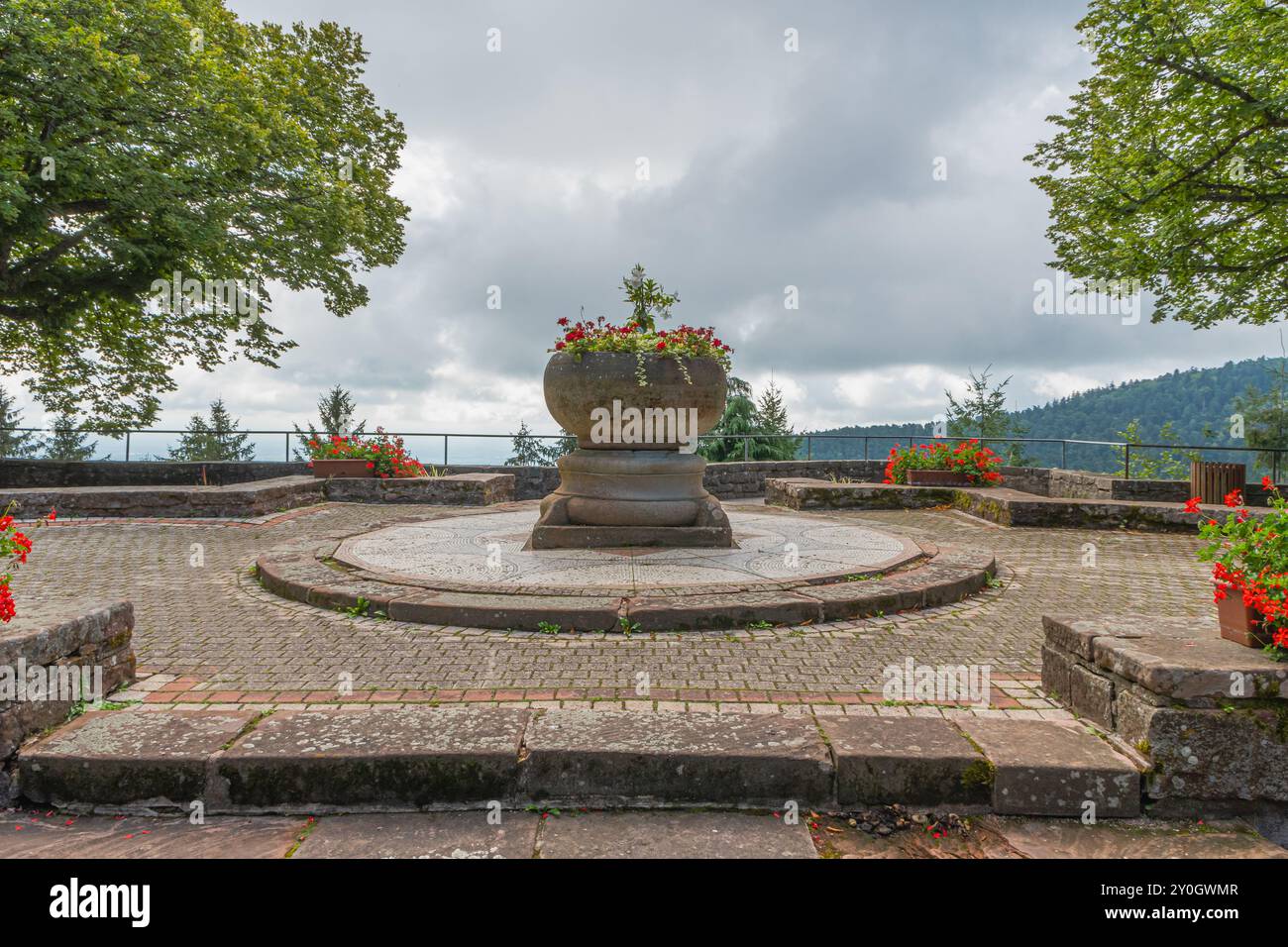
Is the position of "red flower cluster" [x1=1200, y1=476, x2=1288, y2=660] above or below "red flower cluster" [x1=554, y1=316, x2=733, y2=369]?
below

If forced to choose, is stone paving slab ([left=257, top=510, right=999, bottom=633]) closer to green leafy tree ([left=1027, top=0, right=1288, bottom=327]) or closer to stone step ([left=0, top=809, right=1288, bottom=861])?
stone step ([left=0, top=809, right=1288, bottom=861])

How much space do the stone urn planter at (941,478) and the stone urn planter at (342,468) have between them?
33.1ft

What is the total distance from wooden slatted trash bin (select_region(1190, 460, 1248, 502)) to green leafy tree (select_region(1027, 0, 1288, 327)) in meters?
5.40

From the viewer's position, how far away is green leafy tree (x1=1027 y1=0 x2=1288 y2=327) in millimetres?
13164

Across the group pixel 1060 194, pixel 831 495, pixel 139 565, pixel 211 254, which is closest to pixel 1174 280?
pixel 1060 194

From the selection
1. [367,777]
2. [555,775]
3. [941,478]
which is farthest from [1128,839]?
[941,478]

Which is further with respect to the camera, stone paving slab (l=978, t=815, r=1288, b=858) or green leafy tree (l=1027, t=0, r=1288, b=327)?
green leafy tree (l=1027, t=0, r=1288, b=327)

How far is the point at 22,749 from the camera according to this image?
2.70 m

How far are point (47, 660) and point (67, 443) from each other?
1992 cm

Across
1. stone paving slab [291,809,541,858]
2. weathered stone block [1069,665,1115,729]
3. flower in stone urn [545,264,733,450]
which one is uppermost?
flower in stone urn [545,264,733,450]

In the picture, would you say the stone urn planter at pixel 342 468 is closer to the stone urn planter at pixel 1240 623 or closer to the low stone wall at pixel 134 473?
the low stone wall at pixel 134 473

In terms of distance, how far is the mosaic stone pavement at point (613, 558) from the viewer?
5766 millimetres

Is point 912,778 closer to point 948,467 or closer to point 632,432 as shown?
point 632,432

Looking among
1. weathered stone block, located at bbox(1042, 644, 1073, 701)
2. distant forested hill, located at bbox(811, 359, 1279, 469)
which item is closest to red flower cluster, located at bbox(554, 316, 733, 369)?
weathered stone block, located at bbox(1042, 644, 1073, 701)
